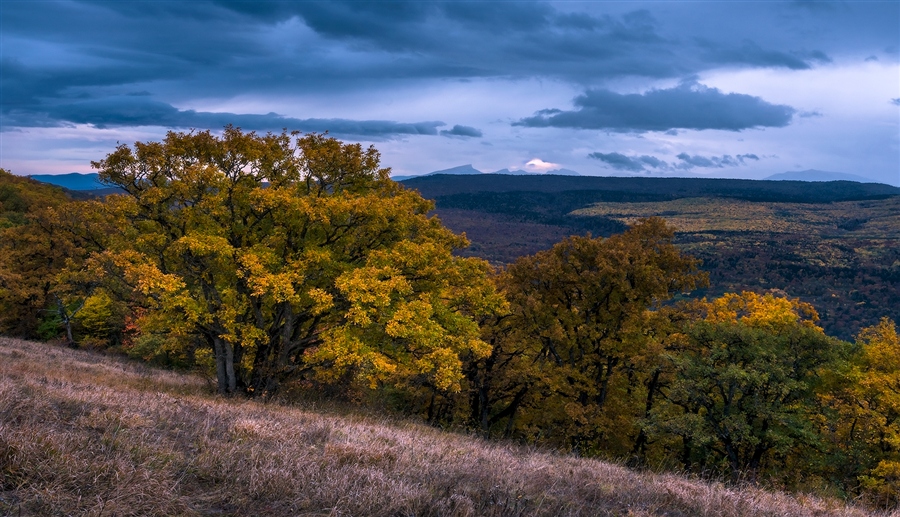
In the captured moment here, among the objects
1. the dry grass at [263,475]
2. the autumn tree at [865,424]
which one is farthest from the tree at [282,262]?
the autumn tree at [865,424]

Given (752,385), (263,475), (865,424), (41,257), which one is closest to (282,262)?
(263,475)

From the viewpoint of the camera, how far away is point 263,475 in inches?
252

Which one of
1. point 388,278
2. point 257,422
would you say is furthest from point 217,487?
point 388,278

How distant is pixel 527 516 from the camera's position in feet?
20.5

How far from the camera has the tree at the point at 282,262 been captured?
56.4ft

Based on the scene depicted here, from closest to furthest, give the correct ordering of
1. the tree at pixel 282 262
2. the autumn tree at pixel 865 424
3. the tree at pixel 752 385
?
the tree at pixel 282 262
the tree at pixel 752 385
the autumn tree at pixel 865 424

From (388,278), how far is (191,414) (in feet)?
31.5

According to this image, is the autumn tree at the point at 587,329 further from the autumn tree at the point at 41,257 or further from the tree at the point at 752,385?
the autumn tree at the point at 41,257

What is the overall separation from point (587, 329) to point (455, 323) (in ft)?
33.8

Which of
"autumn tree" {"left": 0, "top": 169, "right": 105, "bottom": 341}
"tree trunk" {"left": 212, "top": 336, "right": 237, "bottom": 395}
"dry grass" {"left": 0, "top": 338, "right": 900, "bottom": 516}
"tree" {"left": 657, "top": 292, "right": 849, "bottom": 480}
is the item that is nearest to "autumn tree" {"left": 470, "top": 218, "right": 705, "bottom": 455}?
"tree" {"left": 657, "top": 292, "right": 849, "bottom": 480}

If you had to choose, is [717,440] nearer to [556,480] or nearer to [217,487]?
[556,480]

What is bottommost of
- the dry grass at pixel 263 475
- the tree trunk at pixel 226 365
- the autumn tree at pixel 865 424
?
the autumn tree at pixel 865 424

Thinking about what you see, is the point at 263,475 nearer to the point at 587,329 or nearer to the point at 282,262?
the point at 282,262

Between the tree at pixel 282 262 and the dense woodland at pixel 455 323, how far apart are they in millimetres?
81
